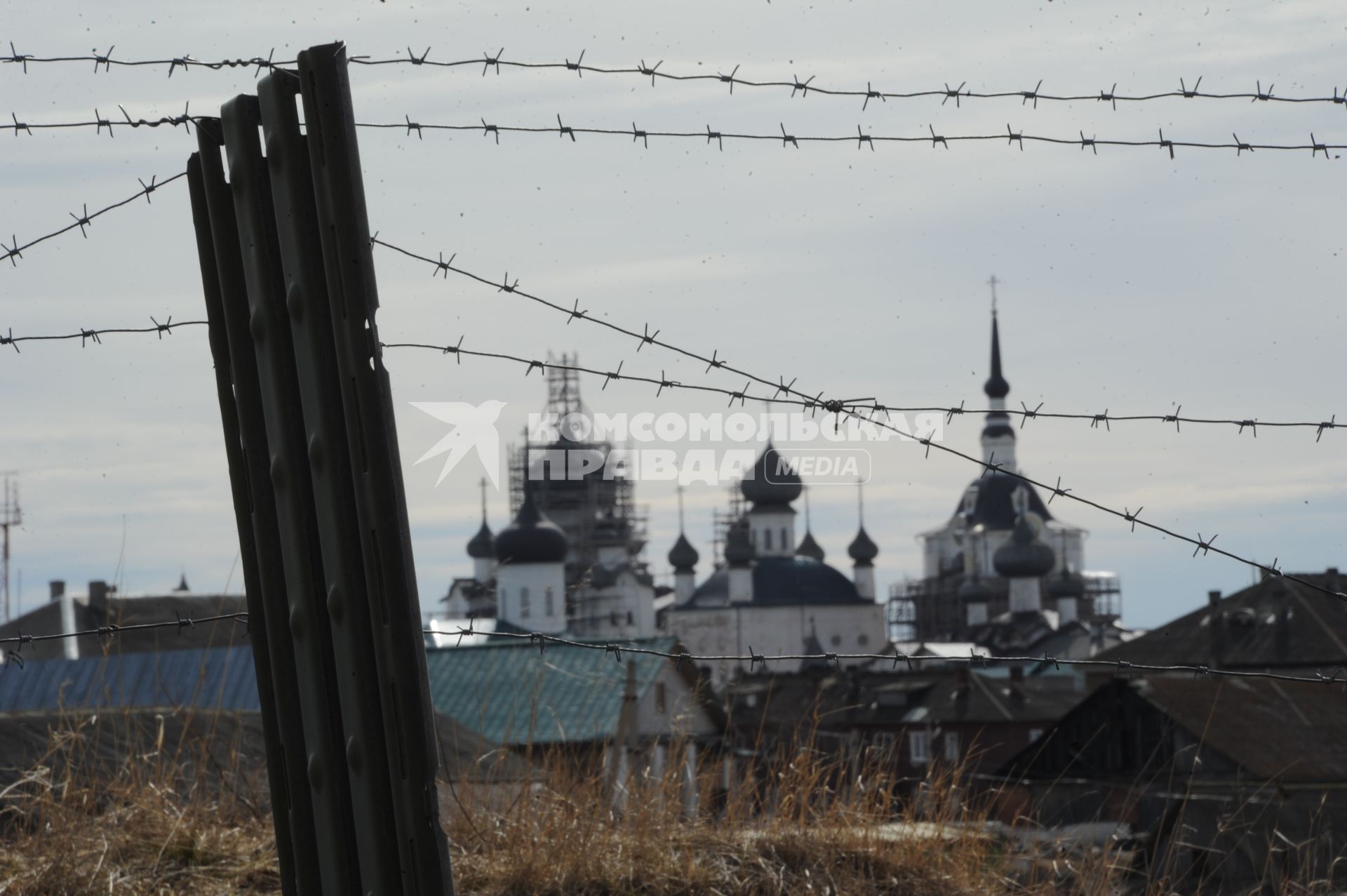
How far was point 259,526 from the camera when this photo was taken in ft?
9.23

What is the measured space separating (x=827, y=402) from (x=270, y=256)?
4.00ft

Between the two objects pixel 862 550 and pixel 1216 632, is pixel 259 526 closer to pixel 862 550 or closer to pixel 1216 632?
pixel 1216 632

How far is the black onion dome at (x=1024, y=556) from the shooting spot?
87125mm

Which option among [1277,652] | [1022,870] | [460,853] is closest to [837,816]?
[1022,870]

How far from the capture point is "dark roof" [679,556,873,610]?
85.8 m

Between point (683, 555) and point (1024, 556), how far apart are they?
20437 mm

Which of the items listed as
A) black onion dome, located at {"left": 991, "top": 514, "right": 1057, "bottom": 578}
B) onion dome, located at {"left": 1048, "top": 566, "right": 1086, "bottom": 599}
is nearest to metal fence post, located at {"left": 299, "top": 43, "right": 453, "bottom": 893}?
black onion dome, located at {"left": 991, "top": 514, "right": 1057, "bottom": 578}

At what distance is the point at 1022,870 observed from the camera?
14.1 feet

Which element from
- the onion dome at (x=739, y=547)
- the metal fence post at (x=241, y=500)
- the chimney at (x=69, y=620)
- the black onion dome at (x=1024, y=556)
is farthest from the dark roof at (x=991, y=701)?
→ the metal fence post at (x=241, y=500)

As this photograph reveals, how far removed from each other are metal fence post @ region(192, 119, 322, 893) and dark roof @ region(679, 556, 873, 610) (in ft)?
272

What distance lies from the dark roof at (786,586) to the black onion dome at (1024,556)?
27.3ft

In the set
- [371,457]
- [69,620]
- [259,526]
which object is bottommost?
[69,620]

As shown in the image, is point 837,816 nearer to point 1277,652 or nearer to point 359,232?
point 359,232

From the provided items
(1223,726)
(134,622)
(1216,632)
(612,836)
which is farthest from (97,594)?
(612,836)
